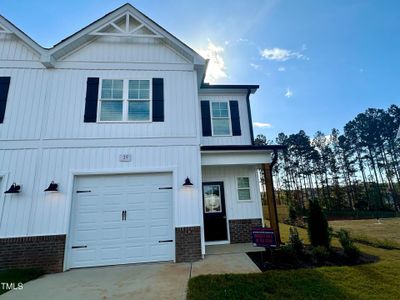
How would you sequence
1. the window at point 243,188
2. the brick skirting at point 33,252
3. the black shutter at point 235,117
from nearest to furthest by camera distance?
the brick skirting at point 33,252
the window at point 243,188
the black shutter at point 235,117

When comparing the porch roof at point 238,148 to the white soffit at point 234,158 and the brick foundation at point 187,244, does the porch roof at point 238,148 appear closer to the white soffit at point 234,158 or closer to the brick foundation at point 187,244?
the white soffit at point 234,158

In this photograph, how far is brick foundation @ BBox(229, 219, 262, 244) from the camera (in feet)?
25.2

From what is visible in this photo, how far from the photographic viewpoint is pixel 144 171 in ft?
19.5

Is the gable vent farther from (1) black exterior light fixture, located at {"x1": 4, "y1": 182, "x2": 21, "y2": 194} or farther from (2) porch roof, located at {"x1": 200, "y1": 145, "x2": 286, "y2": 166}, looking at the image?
(1) black exterior light fixture, located at {"x1": 4, "y1": 182, "x2": 21, "y2": 194}

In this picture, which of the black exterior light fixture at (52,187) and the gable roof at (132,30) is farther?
the gable roof at (132,30)

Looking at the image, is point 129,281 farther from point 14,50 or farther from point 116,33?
point 14,50

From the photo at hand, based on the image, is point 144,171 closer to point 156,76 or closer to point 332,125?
point 156,76

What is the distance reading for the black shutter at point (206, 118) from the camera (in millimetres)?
8484

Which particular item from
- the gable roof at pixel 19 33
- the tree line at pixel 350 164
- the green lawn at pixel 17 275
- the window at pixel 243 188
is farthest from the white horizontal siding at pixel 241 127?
the tree line at pixel 350 164

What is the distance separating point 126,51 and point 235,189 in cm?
664

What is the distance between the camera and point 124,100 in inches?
255

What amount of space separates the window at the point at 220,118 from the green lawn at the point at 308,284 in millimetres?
5587

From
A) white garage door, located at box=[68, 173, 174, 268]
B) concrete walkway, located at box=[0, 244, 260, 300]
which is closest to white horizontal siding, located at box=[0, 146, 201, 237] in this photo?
white garage door, located at box=[68, 173, 174, 268]

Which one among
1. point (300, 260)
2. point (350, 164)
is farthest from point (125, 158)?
point (350, 164)
